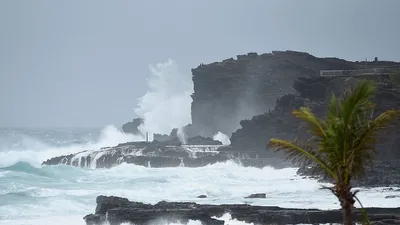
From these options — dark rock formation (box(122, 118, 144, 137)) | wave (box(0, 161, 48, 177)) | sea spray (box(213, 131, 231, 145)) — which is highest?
dark rock formation (box(122, 118, 144, 137))

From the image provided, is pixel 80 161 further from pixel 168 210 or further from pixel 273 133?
pixel 168 210

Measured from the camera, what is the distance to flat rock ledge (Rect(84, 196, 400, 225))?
25.3m

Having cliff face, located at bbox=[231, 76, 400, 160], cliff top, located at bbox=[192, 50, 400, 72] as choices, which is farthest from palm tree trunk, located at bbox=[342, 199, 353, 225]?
cliff top, located at bbox=[192, 50, 400, 72]

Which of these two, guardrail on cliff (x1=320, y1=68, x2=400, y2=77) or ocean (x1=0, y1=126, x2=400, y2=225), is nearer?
ocean (x1=0, y1=126, x2=400, y2=225)

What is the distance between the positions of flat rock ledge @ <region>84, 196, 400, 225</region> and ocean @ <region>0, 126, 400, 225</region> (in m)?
0.83

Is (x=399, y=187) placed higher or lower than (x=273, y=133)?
lower

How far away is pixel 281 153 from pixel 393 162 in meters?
14.4

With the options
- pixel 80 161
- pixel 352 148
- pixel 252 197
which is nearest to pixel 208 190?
pixel 252 197

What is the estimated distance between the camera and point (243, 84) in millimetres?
82375

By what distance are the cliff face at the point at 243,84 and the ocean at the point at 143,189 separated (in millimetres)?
23179

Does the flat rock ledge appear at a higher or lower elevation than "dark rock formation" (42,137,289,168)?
lower

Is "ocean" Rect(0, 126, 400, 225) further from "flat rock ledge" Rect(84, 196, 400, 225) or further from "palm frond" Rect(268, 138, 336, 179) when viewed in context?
"palm frond" Rect(268, 138, 336, 179)

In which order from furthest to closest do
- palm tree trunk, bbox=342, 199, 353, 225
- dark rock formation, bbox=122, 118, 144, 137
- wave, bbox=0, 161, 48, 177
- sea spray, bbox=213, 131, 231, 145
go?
dark rock formation, bbox=122, 118, 144, 137 < sea spray, bbox=213, 131, 231, 145 < wave, bbox=0, 161, 48, 177 < palm tree trunk, bbox=342, 199, 353, 225

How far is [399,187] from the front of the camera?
1448 inches
